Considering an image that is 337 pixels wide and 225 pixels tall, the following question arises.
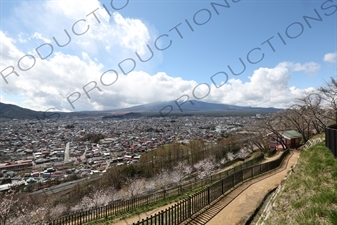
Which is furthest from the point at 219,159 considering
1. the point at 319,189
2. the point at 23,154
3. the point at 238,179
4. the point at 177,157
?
the point at 23,154

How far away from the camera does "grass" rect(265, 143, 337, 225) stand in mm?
4230

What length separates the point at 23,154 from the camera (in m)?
69.8

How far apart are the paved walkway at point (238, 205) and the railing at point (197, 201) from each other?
1.21 ft

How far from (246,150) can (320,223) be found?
45.1 m

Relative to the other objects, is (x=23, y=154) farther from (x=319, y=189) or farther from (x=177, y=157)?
(x=319, y=189)

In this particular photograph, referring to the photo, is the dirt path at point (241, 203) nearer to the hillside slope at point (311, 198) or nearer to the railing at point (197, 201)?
the railing at point (197, 201)

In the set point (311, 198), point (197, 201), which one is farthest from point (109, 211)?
point (311, 198)

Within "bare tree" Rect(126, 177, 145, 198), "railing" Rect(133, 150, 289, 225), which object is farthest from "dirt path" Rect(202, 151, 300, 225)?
"bare tree" Rect(126, 177, 145, 198)

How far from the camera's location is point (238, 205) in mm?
9039

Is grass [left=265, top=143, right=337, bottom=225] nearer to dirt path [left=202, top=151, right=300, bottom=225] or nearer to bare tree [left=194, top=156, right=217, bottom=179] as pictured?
dirt path [left=202, top=151, right=300, bottom=225]

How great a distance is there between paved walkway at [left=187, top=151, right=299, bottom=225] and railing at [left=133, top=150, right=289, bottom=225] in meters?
0.37

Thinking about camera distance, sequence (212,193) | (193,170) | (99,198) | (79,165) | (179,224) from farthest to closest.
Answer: (79,165)
(193,170)
(99,198)
(212,193)
(179,224)

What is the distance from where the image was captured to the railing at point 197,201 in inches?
279

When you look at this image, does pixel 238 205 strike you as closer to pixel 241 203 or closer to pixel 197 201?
pixel 241 203
